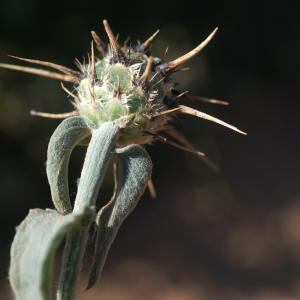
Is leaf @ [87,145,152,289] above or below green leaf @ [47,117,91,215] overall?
below

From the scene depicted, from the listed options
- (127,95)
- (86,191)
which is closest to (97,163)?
(86,191)

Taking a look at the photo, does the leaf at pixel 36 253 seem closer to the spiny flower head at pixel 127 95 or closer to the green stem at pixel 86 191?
the green stem at pixel 86 191

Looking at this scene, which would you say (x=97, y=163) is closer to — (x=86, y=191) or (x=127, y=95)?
(x=86, y=191)

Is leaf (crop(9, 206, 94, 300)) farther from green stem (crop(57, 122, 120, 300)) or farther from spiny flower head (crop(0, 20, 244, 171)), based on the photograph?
spiny flower head (crop(0, 20, 244, 171))

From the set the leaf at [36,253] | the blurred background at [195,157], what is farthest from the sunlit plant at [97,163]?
the blurred background at [195,157]

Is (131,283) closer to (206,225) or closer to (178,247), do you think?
(178,247)

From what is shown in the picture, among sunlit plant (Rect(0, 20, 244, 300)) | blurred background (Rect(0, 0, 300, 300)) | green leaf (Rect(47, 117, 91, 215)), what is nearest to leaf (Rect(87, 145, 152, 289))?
sunlit plant (Rect(0, 20, 244, 300))

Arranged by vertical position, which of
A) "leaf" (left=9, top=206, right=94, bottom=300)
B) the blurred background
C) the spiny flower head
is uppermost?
the spiny flower head

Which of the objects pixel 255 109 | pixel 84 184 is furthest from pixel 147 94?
pixel 255 109
